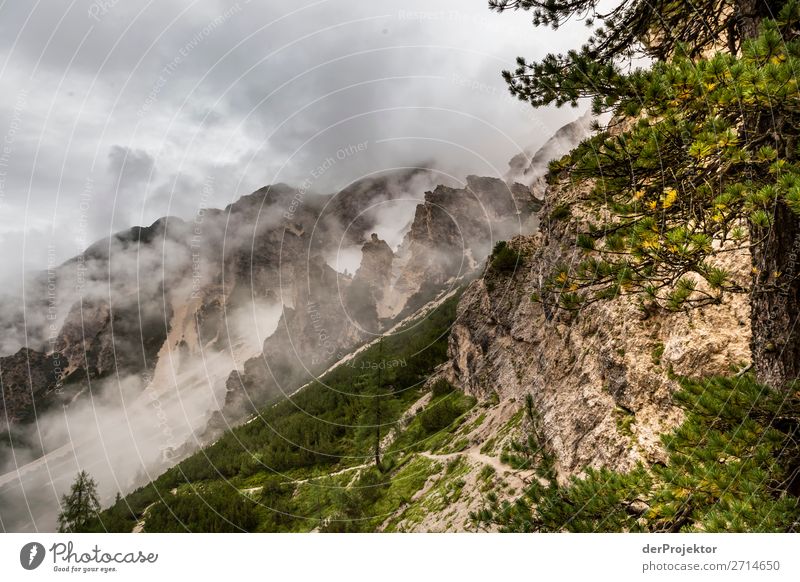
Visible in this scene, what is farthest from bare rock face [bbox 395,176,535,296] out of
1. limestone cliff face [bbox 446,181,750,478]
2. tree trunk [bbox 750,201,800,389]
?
tree trunk [bbox 750,201,800,389]

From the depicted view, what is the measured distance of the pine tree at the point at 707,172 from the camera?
4539mm

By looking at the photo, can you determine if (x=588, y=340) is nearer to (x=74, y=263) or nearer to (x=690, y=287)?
(x=690, y=287)

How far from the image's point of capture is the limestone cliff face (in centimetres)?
1123

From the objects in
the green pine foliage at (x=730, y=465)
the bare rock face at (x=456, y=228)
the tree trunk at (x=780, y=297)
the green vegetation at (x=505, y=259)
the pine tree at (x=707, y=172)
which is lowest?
the green pine foliage at (x=730, y=465)

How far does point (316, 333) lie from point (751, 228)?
164742mm

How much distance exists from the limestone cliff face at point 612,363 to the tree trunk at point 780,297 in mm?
1696

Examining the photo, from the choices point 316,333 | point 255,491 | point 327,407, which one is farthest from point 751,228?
point 316,333

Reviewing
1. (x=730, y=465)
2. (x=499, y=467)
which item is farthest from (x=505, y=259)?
(x=730, y=465)

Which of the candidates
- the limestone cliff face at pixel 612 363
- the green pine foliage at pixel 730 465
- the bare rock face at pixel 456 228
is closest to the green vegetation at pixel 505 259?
the limestone cliff face at pixel 612 363

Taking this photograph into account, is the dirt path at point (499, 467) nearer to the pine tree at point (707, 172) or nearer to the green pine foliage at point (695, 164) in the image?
the pine tree at point (707, 172)

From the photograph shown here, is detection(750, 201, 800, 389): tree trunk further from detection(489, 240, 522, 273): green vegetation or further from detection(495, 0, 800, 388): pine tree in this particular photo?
detection(489, 240, 522, 273): green vegetation

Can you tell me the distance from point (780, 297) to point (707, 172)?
192 cm

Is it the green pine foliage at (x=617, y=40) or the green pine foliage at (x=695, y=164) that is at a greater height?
the green pine foliage at (x=617, y=40)

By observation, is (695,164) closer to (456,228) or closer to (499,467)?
(499,467)
